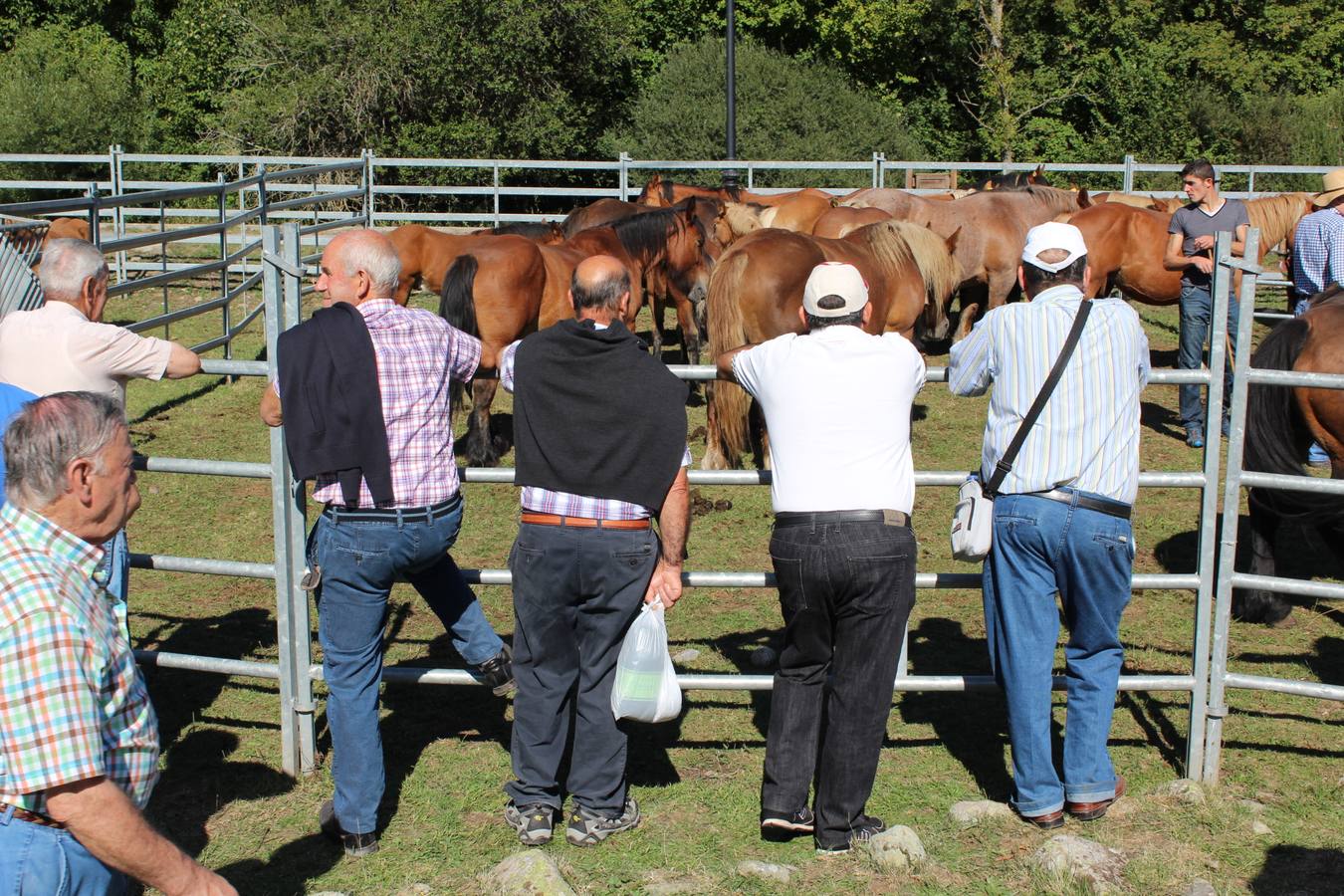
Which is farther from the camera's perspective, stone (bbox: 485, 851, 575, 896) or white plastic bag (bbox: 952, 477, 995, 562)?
white plastic bag (bbox: 952, 477, 995, 562)

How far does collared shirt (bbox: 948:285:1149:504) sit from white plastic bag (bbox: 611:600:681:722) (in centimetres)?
122

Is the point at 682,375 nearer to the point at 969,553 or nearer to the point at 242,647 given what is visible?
the point at 969,553

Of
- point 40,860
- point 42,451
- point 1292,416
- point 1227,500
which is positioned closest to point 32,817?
point 40,860

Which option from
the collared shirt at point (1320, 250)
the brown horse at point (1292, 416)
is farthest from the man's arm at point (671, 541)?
the collared shirt at point (1320, 250)

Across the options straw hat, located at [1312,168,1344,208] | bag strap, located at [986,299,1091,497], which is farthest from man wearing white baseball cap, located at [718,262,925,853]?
straw hat, located at [1312,168,1344,208]

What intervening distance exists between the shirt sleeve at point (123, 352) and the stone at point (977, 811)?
3.07 metres

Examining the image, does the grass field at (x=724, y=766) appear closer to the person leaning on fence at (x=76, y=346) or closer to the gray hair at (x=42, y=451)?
the person leaning on fence at (x=76, y=346)

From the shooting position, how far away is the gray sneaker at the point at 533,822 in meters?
4.18

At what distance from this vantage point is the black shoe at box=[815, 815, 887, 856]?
162 inches

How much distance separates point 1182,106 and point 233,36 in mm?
22695

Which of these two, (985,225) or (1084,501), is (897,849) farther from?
(985,225)

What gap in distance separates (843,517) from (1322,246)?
20.7ft

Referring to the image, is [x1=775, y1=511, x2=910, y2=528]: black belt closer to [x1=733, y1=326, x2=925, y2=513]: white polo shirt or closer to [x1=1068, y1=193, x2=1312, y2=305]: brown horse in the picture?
[x1=733, y1=326, x2=925, y2=513]: white polo shirt

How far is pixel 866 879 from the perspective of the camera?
13.1 feet
